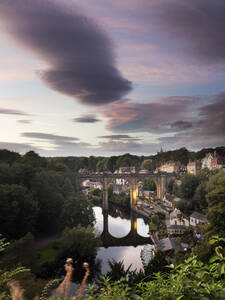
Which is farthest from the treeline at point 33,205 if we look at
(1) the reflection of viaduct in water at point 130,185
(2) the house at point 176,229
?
(2) the house at point 176,229

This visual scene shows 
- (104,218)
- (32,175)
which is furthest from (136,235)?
(32,175)

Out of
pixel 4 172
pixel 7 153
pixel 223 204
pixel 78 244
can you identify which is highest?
pixel 7 153

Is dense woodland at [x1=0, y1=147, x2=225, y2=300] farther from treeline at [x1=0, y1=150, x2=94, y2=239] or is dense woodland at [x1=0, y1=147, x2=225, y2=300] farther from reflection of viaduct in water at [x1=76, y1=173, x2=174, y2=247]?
reflection of viaduct in water at [x1=76, y1=173, x2=174, y2=247]

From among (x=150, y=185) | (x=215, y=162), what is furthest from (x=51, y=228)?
(x=150, y=185)

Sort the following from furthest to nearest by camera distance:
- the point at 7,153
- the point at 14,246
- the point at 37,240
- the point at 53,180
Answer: the point at 7,153, the point at 53,180, the point at 37,240, the point at 14,246

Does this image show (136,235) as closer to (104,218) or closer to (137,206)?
(104,218)
